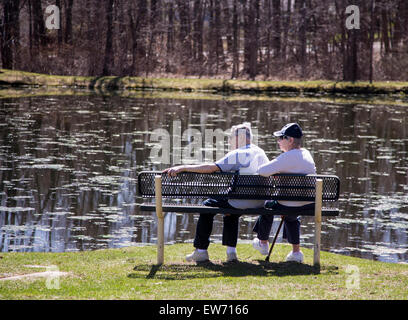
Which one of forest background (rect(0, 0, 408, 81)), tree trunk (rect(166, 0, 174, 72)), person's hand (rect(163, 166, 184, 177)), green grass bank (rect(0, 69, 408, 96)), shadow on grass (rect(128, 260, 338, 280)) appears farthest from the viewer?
tree trunk (rect(166, 0, 174, 72))

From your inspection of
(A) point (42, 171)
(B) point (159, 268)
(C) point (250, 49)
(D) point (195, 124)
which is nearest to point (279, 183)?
(B) point (159, 268)

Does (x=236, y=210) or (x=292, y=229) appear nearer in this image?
(x=236, y=210)

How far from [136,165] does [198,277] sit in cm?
776

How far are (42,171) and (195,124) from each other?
8.93m

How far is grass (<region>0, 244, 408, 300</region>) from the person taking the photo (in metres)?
5.36

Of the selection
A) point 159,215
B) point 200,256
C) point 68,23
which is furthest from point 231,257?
point 68,23

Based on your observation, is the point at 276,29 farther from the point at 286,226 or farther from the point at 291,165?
the point at 291,165

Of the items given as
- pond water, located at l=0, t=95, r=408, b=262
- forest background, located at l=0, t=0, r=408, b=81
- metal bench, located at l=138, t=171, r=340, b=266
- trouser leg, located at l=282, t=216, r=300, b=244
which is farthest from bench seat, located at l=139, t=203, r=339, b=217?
forest background, located at l=0, t=0, r=408, b=81

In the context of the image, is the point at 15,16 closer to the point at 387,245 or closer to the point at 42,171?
the point at 42,171

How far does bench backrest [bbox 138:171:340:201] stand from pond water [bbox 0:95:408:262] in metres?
1.79

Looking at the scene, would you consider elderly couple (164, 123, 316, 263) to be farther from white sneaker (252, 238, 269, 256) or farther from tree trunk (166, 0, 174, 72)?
tree trunk (166, 0, 174, 72)

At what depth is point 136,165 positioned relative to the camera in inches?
543

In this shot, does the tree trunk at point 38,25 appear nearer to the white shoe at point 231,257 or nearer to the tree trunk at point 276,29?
the tree trunk at point 276,29

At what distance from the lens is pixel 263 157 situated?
22.7 feet
